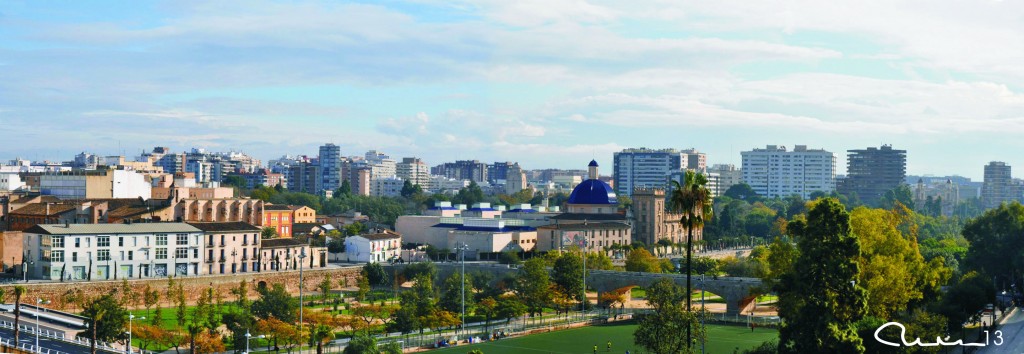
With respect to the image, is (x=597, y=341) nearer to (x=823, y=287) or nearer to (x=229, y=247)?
(x=823, y=287)

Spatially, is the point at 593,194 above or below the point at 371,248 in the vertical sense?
above

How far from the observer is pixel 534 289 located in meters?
68.5

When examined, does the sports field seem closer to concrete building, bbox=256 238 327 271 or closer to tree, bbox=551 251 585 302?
tree, bbox=551 251 585 302

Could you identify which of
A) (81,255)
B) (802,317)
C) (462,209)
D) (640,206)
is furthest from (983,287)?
(462,209)

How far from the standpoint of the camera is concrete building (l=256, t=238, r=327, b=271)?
82125 mm

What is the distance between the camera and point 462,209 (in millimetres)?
118250

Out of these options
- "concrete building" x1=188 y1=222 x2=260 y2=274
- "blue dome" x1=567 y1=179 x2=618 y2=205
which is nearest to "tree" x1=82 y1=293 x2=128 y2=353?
"concrete building" x1=188 y1=222 x2=260 y2=274

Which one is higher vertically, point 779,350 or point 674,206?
point 674,206

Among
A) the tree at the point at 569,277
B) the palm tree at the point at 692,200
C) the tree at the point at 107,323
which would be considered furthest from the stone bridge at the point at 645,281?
the tree at the point at 107,323

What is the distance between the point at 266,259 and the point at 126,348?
106 ft

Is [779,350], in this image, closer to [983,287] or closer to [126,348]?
[983,287]

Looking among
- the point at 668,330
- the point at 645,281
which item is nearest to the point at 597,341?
the point at 668,330

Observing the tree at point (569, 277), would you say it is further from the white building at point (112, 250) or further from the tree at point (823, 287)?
the tree at point (823, 287)

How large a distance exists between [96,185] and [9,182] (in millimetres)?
16588
